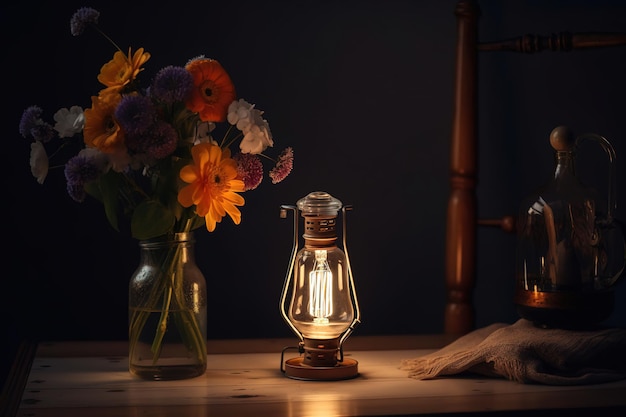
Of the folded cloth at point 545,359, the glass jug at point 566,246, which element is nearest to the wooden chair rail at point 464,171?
the glass jug at point 566,246

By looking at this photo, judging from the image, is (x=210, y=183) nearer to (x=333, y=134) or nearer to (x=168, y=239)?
(x=168, y=239)

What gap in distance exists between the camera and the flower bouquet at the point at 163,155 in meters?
1.19

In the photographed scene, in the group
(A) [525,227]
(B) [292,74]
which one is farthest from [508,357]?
(B) [292,74]

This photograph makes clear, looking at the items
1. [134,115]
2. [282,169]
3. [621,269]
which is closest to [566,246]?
[621,269]

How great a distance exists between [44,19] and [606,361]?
1.04 metres

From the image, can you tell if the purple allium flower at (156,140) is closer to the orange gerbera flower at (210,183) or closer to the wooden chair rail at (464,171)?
the orange gerbera flower at (210,183)

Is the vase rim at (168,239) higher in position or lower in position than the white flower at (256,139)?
lower

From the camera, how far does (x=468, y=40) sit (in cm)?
164

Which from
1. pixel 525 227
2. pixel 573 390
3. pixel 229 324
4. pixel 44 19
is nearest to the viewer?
pixel 573 390

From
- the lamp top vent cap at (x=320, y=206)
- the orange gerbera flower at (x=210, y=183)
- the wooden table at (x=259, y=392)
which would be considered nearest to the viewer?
the wooden table at (x=259, y=392)

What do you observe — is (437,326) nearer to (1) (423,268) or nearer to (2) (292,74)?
(1) (423,268)

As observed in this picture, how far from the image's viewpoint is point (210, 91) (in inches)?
48.7

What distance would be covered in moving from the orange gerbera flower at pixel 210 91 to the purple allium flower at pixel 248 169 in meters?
0.07

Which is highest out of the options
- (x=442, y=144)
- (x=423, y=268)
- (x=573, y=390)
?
(x=442, y=144)
